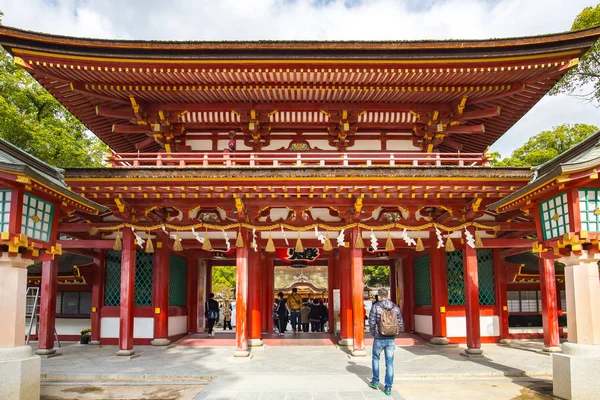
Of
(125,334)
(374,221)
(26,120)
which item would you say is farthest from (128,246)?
(26,120)

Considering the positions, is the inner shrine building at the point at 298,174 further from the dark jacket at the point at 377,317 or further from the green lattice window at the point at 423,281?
the dark jacket at the point at 377,317

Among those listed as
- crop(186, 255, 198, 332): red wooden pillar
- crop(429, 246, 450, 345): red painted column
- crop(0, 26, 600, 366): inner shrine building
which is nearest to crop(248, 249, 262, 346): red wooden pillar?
crop(0, 26, 600, 366): inner shrine building

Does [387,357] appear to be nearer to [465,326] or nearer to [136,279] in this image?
[465,326]

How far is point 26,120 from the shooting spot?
21.0m

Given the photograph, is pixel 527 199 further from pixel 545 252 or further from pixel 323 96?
pixel 323 96

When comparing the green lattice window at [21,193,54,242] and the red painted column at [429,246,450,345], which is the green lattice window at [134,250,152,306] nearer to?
the green lattice window at [21,193,54,242]

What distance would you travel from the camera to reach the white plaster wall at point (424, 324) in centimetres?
1458

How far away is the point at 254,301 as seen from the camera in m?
13.8

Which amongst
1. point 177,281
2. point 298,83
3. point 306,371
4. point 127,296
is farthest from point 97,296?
point 298,83

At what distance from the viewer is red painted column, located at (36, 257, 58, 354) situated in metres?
12.3

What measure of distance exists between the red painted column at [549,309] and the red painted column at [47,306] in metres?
13.5

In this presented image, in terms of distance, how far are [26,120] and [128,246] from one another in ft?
42.2

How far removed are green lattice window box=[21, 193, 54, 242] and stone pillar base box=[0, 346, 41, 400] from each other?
1.97 meters

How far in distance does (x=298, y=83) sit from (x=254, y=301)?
664 centimetres
